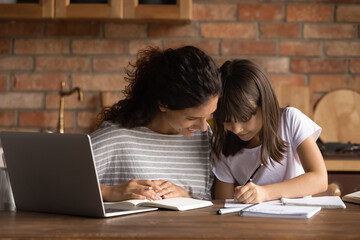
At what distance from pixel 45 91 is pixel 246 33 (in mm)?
1117

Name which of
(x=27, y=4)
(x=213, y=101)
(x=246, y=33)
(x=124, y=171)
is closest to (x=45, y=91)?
(x=27, y=4)

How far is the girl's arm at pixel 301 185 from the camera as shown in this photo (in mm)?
1455

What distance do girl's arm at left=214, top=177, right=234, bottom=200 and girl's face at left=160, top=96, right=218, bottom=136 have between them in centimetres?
28

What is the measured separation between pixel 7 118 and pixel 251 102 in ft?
5.38

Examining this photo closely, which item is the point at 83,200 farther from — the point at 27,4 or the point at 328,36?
the point at 328,36

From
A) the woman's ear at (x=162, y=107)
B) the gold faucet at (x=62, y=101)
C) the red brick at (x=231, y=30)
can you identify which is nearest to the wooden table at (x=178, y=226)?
the woman's ear at (x=162, y=107)

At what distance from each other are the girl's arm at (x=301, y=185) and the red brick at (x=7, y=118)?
1.71 m

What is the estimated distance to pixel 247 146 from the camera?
1896 millimetres

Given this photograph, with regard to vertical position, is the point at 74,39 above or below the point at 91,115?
above

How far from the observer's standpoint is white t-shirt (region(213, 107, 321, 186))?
178 centimetres

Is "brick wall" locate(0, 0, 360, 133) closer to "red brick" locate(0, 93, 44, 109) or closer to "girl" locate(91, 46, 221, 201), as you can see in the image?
"red brick" locate(0, 93, 44, 109)

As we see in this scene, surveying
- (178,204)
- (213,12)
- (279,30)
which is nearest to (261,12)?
(279,30)

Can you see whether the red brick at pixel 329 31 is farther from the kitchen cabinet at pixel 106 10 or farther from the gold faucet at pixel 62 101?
the gold faucet at pixel 62 101

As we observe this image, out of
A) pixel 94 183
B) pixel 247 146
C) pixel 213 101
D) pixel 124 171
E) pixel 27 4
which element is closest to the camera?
pixel 94 183
